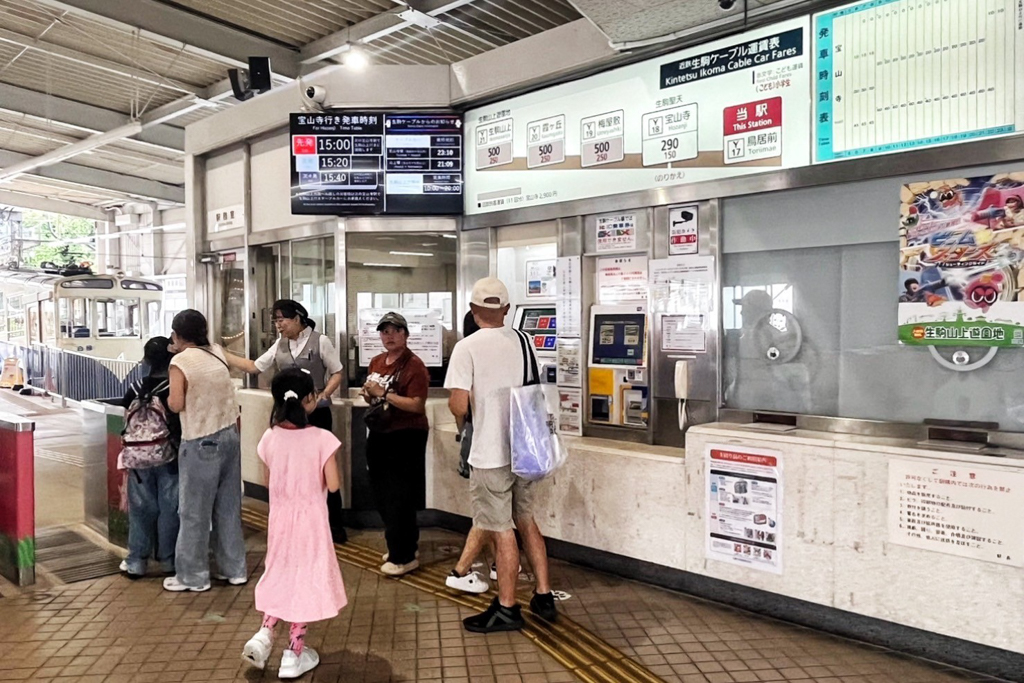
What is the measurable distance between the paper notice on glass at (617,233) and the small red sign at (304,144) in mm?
2322

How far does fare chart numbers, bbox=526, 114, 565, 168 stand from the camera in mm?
5188

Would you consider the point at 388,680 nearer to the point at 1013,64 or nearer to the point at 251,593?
the point at 251,593

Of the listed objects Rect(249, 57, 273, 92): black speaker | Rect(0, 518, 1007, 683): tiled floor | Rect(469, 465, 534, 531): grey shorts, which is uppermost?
Rect(249, 57, 273, 92): black speaker

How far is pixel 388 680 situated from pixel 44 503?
4.90m

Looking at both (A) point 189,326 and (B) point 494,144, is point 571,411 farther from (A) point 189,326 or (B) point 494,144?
(A) point 189,326

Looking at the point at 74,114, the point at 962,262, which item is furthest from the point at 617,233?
the point at 74,114

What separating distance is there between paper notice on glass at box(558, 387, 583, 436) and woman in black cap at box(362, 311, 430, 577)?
3.28 ft

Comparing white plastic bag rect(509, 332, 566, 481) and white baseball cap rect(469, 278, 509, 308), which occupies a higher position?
white baseball cap rect(469, 278, 509, 308)

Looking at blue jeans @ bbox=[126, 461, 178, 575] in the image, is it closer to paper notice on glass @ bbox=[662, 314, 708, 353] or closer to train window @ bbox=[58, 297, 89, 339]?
paper notice on glass @ bbox=[662, 314, 708, 353]

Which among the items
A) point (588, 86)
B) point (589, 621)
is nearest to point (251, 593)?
point (589, 621)

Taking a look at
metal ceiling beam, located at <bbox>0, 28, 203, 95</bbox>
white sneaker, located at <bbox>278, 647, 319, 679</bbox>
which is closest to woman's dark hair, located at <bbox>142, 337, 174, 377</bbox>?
white sneaker, located at <bbox>278, 647, 319, 679</bbox>

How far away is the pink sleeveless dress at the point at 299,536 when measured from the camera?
10.8 feet

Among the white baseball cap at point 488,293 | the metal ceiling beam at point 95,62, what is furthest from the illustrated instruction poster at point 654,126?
the metal ceiling beam at point 95,62

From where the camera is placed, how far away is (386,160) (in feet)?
19.0
